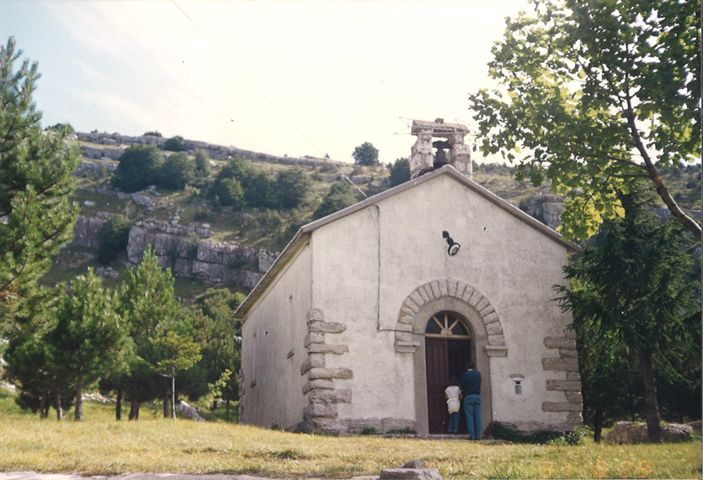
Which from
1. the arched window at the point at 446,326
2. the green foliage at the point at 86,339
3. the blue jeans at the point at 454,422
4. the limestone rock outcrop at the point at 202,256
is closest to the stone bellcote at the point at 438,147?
the arched window at the point at 446,326

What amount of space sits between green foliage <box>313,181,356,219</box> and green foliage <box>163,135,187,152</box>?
43853mm

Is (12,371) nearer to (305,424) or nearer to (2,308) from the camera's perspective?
(2,308)

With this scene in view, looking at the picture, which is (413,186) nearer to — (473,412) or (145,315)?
(473,412)

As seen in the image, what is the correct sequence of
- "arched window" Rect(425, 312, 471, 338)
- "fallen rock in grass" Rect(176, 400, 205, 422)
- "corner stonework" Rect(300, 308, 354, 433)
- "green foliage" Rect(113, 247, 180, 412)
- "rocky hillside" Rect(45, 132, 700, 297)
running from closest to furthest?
"corner stonework" Rect(300, 308, 354, 433) → "arched window" Rect(425, 312, 471, 338) → "green foliage" Rect(113, 247, 180, 412) → "fallen rock in grass" Rect(176, 400, 205, 422) → "rocky hillside" Rect(45, 132, 700, 297)

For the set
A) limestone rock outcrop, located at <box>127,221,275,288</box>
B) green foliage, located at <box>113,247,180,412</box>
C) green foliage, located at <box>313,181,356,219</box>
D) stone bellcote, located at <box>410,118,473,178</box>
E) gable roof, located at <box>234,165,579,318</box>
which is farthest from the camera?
green foliage, located at <box>313,181,356,219</box>

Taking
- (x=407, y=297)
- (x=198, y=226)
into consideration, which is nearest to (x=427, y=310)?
(x=407, y=297)

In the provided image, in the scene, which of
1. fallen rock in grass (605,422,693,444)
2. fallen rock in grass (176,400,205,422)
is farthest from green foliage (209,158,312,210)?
fallen rock in grass (605,422,693,444)

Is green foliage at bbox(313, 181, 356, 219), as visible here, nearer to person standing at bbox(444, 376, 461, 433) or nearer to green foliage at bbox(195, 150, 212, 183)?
green foliage at bbox(195, 150, 212, 183)

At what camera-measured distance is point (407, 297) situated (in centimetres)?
2019

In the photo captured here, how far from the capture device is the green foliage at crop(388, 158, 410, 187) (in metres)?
100

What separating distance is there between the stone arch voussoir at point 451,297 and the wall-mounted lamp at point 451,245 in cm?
78

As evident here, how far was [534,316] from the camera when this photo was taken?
2103cm

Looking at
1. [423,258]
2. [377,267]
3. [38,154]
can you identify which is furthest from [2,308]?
[423,258]

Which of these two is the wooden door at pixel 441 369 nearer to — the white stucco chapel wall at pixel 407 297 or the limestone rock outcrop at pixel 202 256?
the white stucco chapel wall at pixel 407 297
